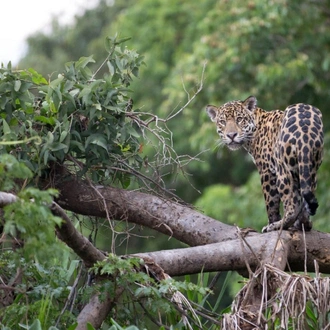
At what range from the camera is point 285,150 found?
709 centimetres

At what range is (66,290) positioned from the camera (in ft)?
20.0

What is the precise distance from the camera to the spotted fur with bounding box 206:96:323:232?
6.81 meters

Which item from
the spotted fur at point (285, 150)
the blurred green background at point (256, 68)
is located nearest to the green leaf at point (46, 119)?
the spotted fur at point (285, 150)

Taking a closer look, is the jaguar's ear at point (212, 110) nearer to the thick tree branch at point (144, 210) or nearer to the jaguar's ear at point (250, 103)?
the jaguar's ear at point (250, 103)

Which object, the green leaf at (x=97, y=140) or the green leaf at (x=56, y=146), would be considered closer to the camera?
the green leaf at (x=56, y=146)

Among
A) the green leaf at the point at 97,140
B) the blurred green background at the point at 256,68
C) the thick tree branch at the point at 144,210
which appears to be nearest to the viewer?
the green leaf at the point at 97,140

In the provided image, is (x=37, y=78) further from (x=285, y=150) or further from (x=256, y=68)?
(x=256, y=68)

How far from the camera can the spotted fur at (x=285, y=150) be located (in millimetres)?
6812

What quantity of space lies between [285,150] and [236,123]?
1.35 m

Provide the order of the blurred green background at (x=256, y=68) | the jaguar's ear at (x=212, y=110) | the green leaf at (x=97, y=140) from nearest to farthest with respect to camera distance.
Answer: the green leaf at (x=97, y=140) → the jaguar's ear at (x=212, y=110) → the blurred green background at (x=256, y=68)

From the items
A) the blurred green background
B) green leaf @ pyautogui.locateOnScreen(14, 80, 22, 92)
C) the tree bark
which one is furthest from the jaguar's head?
the blurred green background

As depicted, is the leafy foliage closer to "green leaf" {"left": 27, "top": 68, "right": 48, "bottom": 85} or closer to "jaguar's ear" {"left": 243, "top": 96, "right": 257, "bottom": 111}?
"green leaf" {"left": 27, "top": 68, "right": 48, "bottom": 85}

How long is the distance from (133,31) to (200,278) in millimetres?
15443

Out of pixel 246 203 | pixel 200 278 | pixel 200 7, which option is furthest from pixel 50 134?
pixel 200 7
